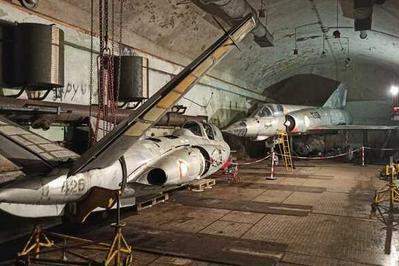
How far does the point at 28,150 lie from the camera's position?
4.05 metres

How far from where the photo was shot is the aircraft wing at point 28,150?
12.9 feet

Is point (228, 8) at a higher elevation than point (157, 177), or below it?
higher

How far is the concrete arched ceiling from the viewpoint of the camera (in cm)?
1012

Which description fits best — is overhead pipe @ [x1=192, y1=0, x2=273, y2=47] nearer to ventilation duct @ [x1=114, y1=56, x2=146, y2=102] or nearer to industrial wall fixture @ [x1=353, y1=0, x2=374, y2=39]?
ventilation duct @ [x1=114, y1=56, x2=146, y2=102]

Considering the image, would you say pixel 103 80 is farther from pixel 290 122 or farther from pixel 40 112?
pixel 290 122

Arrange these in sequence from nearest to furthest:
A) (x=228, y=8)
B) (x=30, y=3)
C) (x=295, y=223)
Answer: (x=295, y=223) → (x=30, y=3) → (x=228, y=8)

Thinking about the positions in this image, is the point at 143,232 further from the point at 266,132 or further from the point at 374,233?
the point at 266,132

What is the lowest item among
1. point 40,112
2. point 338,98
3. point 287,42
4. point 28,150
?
point 28,150

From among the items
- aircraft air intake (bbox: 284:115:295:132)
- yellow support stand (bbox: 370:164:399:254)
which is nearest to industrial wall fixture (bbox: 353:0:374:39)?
yellow support stand (bbox: 370:164:399:254)

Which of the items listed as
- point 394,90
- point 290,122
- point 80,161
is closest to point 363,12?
point 290,122

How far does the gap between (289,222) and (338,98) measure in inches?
686

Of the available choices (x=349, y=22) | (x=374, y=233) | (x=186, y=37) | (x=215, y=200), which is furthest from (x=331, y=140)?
(x=374, y=233)

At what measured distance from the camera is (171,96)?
171 inches

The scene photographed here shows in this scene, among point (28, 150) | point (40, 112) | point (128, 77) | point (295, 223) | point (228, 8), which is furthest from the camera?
point (228, 8)
